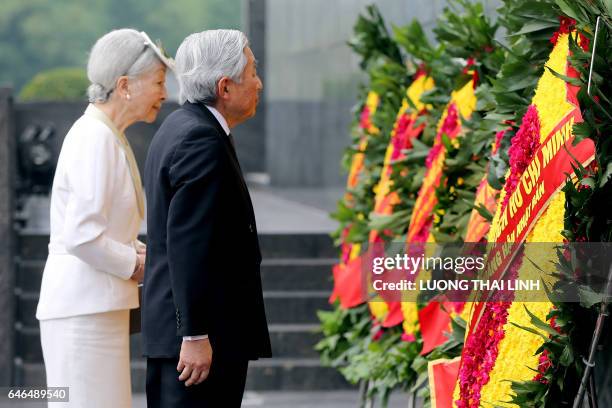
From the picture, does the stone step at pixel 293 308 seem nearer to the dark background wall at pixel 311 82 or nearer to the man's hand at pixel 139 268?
the dark background wall at pixel 311 82

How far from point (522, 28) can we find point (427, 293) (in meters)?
1.16

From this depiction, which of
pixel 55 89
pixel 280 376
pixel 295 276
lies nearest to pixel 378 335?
pixel 280 376

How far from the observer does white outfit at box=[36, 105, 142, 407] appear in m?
3.86

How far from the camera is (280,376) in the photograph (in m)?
8.09

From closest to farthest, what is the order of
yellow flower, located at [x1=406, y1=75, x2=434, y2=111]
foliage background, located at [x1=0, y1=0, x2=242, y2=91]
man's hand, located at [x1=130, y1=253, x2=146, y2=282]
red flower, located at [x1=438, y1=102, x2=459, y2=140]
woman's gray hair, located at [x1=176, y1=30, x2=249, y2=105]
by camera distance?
woman's gray hair, located at [x1=176, y1=30, x2=249, y2=105], man's hand, located at [x1=130, y1=253, x2=146, y2=282], red flower, located at [x1=438, y1=102, x2=459, y2=140], yellow flower, located at [x1=406, y1=75, x2=434, y2=111], foliage background, located at [x1=0, y1=0, x2=242, y2=91]

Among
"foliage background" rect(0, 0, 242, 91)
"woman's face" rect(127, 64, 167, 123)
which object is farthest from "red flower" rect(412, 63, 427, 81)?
"foliage background" rect(0, 0, 242, 91)

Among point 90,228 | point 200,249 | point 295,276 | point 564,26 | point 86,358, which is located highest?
point 564,26

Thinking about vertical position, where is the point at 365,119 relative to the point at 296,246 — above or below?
above

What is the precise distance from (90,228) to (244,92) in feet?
2.41

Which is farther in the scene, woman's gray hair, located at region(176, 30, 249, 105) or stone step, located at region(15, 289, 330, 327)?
stone step, located at region(15, 289, 330, 327)

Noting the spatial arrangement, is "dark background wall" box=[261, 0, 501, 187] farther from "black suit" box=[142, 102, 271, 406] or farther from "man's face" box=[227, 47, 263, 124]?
"black suit" box=[142, 102, 271, 406]

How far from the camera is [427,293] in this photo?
15.0 ft

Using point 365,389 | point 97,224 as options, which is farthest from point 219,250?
point 365,389

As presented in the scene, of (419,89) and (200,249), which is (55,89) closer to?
(419,89)
